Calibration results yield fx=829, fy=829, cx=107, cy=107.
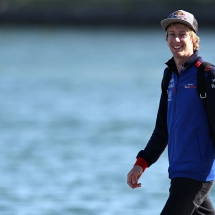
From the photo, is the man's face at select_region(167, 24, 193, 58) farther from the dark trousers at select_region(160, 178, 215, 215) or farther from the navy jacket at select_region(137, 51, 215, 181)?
the dark trousers at select_region(160, 178, 215, 215)

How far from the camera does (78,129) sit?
17562 mm

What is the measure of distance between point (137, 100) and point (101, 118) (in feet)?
10.7

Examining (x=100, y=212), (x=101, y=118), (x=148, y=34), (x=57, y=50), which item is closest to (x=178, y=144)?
(x=100, y=212)

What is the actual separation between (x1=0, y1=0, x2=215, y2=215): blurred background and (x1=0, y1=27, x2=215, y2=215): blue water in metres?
0.02

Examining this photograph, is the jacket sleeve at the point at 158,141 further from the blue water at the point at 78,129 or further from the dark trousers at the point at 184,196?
the blue water at the point at 78,129

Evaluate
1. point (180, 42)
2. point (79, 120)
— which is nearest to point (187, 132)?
point (180, 42)

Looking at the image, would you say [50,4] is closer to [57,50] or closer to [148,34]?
[148,34]

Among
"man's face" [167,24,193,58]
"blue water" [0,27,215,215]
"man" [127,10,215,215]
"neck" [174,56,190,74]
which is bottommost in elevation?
"man" [127,10,215,215]

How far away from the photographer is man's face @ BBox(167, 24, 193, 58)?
15.5ft

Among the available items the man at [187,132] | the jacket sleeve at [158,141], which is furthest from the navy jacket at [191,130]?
the jacket sleeve at [158,141]

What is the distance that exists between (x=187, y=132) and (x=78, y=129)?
12.9 metres

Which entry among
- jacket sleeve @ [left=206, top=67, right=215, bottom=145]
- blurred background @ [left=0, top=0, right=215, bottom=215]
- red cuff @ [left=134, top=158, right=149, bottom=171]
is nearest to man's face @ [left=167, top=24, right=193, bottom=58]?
jacket sleeve @ [left=206, top=67, right=215, bottom=145]

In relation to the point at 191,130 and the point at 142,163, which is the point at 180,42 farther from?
the point at 142,163

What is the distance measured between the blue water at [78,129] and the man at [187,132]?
4.18 meters
